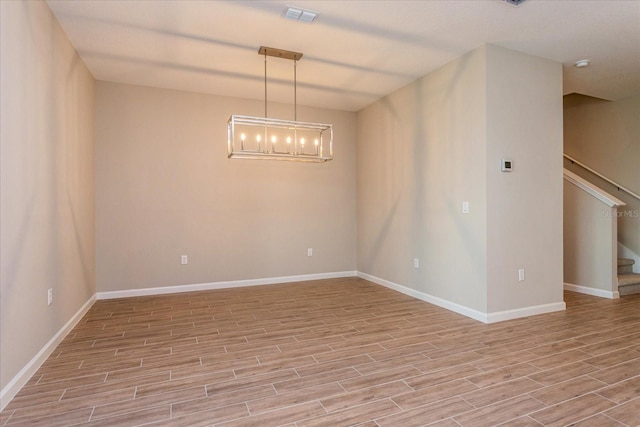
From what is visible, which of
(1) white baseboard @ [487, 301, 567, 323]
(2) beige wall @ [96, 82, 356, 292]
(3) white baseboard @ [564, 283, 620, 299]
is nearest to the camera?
(1) white baseboard @ [487, 301, 567, 323]

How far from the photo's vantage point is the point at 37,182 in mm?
2562

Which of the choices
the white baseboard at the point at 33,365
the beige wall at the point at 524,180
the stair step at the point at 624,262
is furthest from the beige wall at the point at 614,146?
the white baseboard at the point at 33,365

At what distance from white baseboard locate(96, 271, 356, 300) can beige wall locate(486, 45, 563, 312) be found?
9.14 ft

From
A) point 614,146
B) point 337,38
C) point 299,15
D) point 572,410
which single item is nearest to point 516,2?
point 337,38

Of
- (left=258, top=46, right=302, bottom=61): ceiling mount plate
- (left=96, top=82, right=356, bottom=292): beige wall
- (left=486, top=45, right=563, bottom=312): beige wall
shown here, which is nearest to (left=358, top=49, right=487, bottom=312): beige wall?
(left=486, top=45, right=563, bottom=312): beige wall

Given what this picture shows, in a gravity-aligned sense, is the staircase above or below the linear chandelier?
below

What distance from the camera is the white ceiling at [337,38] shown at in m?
2.89

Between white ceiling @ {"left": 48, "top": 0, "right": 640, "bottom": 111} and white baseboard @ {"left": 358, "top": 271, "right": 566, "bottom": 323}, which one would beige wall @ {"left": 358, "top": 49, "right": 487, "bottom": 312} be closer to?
white baseboard @ {"left": 358, "top": 271, "right": 566, "bottom": 323}

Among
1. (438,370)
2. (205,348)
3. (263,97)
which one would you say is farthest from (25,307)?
(263,97)

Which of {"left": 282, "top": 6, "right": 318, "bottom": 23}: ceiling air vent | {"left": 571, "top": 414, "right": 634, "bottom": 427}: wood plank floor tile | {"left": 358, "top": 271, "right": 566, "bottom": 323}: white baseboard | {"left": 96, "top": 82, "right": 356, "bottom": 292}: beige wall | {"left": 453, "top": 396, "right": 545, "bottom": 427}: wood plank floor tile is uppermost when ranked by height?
{"left": 282, "top": 6, "right": 318, "bottom": 23}: ceiling air vent

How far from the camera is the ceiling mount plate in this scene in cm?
362

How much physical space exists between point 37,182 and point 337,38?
2.80m

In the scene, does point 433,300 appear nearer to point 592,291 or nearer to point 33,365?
point 592,291

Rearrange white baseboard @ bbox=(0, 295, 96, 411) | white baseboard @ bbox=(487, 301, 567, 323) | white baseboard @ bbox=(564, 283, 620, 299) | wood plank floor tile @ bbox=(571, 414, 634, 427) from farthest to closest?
white baseboard @ bbox=(564, 283, 620, 299)
white baseboard @ bbox=(487, 301, 567, 323)
white baseboard @ bbox=(0, 295, 96, 411)
wood plank floor tile @ bbox=(571, 414, 634, 427)
